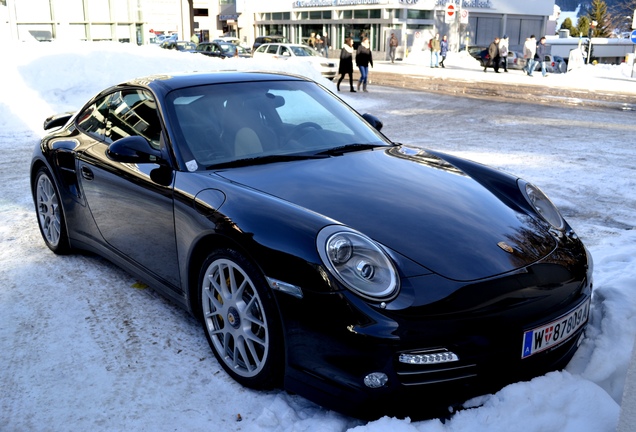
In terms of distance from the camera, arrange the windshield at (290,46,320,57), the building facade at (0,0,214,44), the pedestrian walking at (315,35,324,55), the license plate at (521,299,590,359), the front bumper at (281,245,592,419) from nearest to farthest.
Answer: the front bumper at (281,245,592,419) → the license plate at (521,299,590,359) → the building facade at (0,0,214,44) → the windshield at (290,46,320,57) → the pedestrian walking at (315,35,324,55)

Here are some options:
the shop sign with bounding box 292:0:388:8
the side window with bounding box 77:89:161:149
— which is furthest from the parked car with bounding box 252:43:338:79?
the shop sign with bounding box 292:0:388:8

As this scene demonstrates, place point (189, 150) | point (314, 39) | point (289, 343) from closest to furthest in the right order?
point (289, 343), point (189, 150), point (314, 39)

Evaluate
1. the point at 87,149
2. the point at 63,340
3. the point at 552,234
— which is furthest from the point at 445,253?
the point at 87,149

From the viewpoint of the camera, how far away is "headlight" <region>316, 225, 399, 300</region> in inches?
112

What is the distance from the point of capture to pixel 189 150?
3.90 meters

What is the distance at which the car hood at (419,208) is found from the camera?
309 cm

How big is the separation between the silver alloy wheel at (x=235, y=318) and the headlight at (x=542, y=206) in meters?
1.65

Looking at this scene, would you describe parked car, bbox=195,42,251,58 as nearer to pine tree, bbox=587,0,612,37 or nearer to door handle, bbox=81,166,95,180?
door handle, bbox=81,166,95,180

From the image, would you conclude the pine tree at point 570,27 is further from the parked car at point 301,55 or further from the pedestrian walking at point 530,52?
the parked car at point 301,55

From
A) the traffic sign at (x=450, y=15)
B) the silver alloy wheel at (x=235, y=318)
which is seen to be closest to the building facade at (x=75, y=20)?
the traffic sign at (x=450, y=15)

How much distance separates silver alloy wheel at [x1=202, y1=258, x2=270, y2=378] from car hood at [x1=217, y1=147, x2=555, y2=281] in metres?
0.47

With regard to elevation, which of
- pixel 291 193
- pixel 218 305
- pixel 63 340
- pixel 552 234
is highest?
pixel 291 193

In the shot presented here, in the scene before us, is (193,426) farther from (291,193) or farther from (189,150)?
(189,150)

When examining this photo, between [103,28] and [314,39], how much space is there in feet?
94.0
